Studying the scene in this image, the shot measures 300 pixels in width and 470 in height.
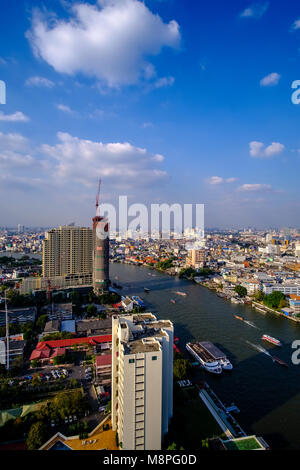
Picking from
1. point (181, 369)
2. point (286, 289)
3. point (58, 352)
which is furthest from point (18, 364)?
point (286, 289)

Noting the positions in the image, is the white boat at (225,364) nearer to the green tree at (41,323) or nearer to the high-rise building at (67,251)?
the green tree at (41,323)

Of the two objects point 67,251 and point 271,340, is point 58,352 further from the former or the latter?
point 67,251

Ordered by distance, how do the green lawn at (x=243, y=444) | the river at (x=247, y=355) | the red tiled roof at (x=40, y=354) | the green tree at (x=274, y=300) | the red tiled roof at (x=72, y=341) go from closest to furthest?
the green lawn at (x=243, y=444), the river at (x=247, y=355), the red tiled roof at (x=40, y=354), the red tiled roof at (x=72, y=341), the green tree at (x=274, y=300)

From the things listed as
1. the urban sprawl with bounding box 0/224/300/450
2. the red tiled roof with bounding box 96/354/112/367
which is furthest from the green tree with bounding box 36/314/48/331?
the red tiled roof with bounding box 96/354/112/367

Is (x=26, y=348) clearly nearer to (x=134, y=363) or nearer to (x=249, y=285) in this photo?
(x=134, y=363)

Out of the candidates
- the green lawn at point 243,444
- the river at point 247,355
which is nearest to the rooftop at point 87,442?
the green lawn at point 243,444

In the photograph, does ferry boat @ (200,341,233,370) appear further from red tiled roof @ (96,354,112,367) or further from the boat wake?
red tiled roof @ (96,354,112,367)

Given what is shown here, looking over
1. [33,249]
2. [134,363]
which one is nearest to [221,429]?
[134,363]
